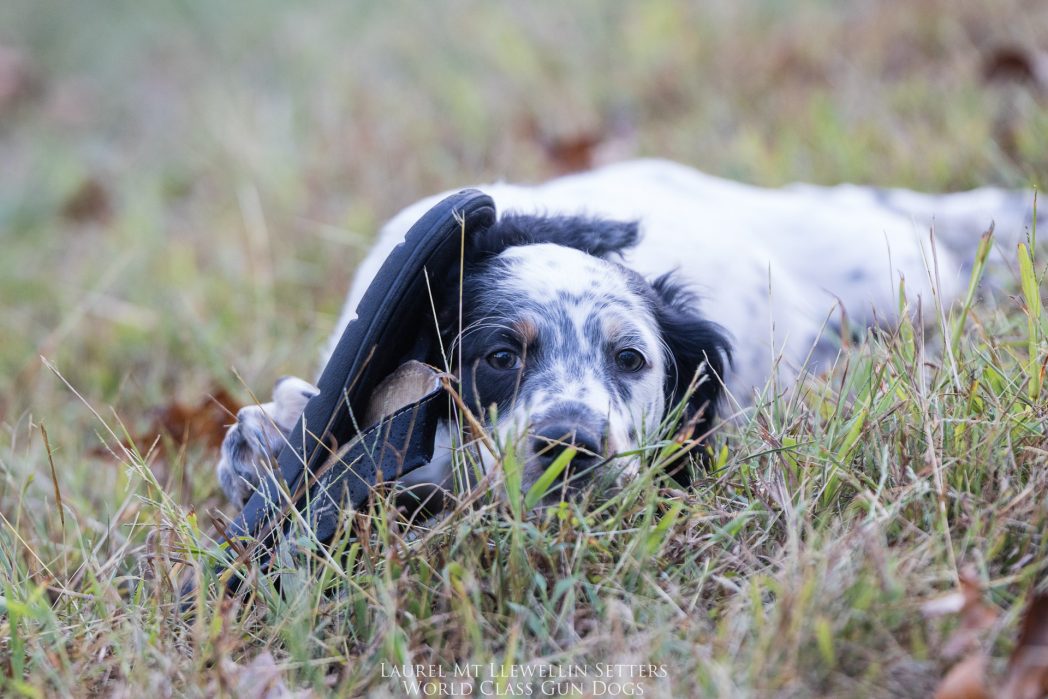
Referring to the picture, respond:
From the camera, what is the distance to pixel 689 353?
9.15 feet

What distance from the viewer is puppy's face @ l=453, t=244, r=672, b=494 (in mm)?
2316

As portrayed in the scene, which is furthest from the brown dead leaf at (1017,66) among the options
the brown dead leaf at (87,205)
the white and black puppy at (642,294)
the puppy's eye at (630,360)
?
the brown dead leaf at (87,205)

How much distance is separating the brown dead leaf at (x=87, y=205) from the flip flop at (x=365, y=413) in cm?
385

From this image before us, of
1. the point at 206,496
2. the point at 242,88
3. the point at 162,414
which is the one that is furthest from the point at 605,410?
the point at 242,88

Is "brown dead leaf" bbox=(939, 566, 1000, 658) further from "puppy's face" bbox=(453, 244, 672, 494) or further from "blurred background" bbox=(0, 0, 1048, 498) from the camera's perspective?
"blurred background" bbox=(0, 0, 1048, 498)

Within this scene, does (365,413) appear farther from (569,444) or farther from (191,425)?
(191,425)

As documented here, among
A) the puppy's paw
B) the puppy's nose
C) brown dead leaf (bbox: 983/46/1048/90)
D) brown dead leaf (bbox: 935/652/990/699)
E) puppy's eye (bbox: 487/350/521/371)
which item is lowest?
the puppy's paw

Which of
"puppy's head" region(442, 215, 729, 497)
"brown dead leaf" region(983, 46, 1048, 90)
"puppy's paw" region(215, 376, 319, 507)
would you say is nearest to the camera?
"puppy's head" region(442, 215, 729, 497)

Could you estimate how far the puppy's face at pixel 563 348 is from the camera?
232cm

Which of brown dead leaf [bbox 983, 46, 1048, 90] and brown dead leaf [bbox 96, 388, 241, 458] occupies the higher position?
brown dead leaf [bbox 983, 46, 1048, 90]

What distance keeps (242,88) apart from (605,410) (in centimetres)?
519

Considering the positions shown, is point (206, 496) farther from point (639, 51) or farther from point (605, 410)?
point (639, 51)

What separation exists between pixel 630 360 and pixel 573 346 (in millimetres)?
168

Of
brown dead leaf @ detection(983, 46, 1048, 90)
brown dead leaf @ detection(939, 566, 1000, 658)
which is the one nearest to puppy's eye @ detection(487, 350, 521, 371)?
brown dead leaf @ detection(939, 566, 1000, 658)
